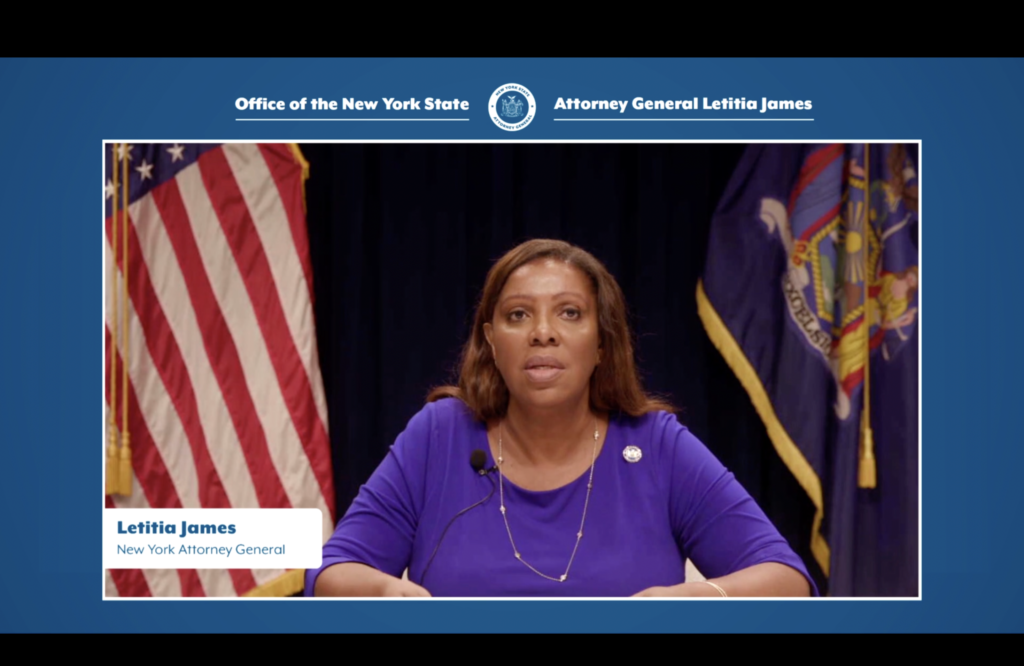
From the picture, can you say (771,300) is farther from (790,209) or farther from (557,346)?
(557,346)

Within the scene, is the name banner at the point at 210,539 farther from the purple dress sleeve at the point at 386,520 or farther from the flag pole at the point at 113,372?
the flag pole at the point at 113,372

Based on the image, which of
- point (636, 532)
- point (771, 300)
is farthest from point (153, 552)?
point (771, 300)

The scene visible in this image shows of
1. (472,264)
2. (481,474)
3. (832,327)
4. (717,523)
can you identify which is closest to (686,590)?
(717,523)

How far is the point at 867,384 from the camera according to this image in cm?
301

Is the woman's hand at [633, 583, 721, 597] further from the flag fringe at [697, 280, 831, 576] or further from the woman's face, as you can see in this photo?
the flag fringe at [697, 280, 831, 576]

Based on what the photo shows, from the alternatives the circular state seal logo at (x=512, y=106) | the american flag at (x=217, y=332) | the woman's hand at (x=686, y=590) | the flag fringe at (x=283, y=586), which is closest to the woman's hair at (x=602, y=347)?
the circular state seal logo at (x=512, y=106)

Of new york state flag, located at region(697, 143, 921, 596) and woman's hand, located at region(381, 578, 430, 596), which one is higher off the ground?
new york state flag, located at region(697, 143, 921, 596)

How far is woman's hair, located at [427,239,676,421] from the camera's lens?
240cm

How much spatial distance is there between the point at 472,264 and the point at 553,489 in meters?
1.18

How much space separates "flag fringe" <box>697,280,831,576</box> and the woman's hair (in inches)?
31.4

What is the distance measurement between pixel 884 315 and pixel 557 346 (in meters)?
1.26

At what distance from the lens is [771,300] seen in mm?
3178

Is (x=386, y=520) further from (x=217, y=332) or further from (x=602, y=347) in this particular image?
(x=217, y=332)

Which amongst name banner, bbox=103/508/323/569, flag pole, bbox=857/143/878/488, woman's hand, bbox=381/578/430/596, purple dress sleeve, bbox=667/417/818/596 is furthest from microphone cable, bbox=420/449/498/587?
flag pole, bbox=857/143/878/488
